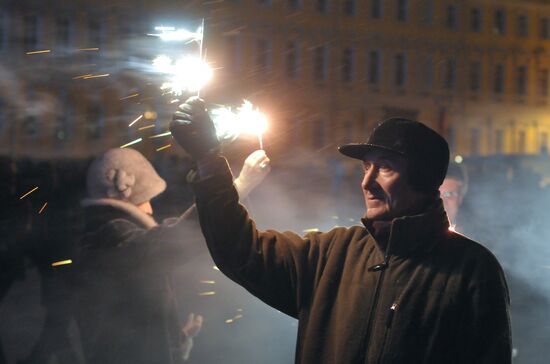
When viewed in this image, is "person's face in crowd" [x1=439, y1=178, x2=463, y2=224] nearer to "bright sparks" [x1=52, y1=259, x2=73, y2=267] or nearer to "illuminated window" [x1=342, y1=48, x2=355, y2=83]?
"bright sparks" [x1=52, y1=259, x2=73, y2=267]

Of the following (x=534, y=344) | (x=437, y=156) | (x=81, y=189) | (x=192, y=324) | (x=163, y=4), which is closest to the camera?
(x=437, y=156)

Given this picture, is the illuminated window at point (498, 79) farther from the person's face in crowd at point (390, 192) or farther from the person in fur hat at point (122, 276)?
the person's face in crowd at point (390, 192)

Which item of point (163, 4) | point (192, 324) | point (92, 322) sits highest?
point (163, 4)

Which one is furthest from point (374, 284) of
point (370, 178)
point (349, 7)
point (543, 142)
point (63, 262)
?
point (543, 142)

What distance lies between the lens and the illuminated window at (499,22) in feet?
56.6

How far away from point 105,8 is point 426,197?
15.1 m

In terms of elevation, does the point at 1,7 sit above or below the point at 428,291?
above

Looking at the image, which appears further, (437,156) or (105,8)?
(105,8)

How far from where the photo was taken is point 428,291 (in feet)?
6.52

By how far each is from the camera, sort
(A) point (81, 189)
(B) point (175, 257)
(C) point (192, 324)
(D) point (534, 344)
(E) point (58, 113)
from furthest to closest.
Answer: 1. (E) point (58, 113)
2. (D) point (534, 344)
3. (A) point (81, 189)
4. (C) point (192, 324)
5. (B) point (175, 257)

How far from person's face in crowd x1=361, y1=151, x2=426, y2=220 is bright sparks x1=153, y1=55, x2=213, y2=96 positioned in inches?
26.4

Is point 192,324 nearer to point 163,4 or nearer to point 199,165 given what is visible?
point 199,165

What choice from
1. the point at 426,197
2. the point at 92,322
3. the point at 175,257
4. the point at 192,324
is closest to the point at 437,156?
the point at 426,197

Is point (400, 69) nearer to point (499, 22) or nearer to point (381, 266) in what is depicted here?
point (499, 22)
